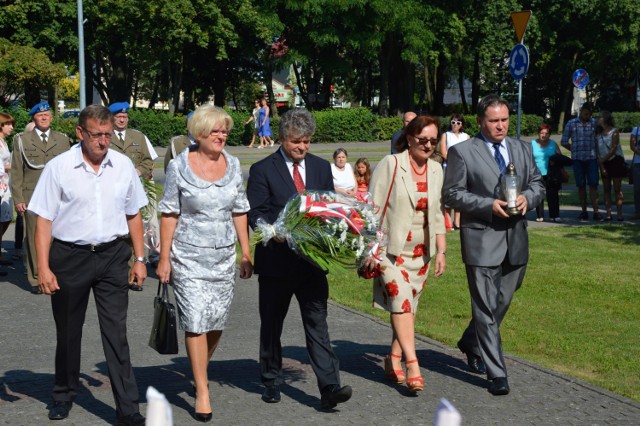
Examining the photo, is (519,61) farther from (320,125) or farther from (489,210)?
(320,125)

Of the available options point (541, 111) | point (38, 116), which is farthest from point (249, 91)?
point (38, 116)

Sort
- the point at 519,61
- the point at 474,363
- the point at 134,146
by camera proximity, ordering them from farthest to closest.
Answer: the point at 519,61 → the point at 134,146 → the point at 474,363

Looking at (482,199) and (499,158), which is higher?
(499,158)

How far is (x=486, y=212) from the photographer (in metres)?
6.73

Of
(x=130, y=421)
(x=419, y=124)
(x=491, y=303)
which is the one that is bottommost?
(x=130, y=421)

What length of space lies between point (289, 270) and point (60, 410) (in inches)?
A: 62.6

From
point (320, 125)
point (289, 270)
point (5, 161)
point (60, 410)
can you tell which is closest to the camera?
point (60, 410)

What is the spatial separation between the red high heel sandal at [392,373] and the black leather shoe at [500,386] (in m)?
0.64

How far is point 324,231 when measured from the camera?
19.9 ft

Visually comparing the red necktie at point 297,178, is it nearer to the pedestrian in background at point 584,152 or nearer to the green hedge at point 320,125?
the pedestrian in background at point 584,152

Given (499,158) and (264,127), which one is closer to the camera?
(499,158)

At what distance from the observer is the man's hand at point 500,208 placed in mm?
6688

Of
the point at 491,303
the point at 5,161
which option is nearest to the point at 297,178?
the point at 491,303

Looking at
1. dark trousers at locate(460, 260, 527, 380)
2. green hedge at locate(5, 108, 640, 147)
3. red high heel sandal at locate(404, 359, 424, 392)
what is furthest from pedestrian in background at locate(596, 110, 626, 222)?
green hedge at locate(5, 108, 640, 147)
